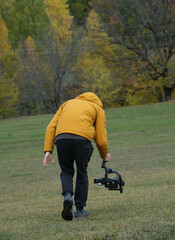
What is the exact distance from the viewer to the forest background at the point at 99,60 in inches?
1960

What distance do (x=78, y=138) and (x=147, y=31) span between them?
152 ft

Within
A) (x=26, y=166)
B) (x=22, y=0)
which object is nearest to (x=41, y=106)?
(x=22, y=0)

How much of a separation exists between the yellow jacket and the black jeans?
131 mm

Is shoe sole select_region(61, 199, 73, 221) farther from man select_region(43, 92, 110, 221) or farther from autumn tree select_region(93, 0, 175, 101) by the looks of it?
autumn tree select_region(93, 0, 175, 101)

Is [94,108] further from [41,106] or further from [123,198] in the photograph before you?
[41,106]

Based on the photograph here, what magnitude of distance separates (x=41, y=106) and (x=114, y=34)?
34.7ft

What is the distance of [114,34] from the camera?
1993 inches

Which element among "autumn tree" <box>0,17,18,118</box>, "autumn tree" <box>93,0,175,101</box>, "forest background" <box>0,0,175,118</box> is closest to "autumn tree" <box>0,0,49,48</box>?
"forest background" <box>0,0,175,118</box>

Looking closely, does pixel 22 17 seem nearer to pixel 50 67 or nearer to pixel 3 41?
pixel 3 41

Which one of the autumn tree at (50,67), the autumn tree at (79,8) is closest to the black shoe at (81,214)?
the autumn tree at (50,67)

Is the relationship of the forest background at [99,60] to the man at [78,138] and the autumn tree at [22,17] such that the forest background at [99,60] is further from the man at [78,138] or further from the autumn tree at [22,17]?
the man at [78,138]

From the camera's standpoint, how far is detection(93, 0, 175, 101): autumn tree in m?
49.0

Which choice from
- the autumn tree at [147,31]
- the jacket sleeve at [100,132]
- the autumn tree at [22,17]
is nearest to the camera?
the jacket sleeve at [100,132]

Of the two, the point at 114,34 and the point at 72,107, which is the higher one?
the point at 72,107
